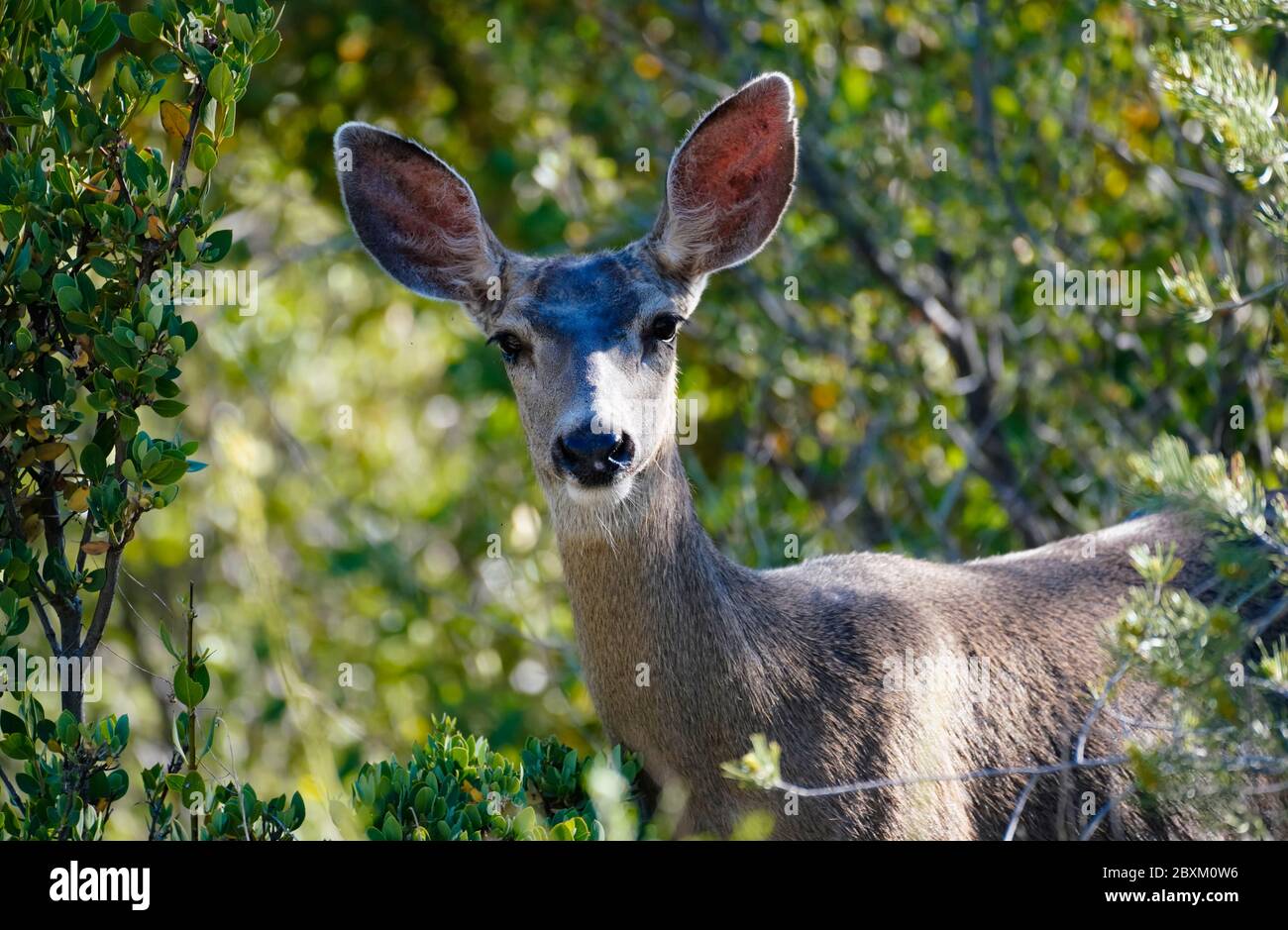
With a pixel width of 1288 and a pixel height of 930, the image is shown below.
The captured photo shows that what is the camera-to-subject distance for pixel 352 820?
375 cm

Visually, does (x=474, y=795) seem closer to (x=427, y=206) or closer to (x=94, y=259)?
(x=94, y=259)

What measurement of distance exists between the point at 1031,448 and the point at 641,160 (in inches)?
101

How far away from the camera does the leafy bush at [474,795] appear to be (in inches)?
158

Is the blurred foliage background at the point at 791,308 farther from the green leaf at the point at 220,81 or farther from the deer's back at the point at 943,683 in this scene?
the green leaf at the point at 220,81

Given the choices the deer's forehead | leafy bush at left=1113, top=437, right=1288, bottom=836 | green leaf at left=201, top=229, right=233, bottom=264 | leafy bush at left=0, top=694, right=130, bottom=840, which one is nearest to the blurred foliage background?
the deer's forehead

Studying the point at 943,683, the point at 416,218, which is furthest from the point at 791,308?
the point at 943,683

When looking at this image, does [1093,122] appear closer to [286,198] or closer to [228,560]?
[286,198]

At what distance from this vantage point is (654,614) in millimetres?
5023

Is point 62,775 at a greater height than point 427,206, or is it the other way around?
point 427,206

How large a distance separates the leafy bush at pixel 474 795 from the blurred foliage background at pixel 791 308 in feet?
6.64

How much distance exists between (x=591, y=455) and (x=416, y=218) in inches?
63.8

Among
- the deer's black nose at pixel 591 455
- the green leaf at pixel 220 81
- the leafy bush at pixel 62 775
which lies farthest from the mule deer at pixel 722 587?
the leafy bush at pixel 62 775

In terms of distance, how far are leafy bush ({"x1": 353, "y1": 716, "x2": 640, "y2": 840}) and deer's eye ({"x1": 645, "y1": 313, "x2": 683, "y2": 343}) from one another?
4.82 feet
